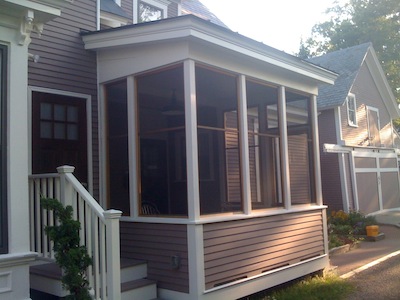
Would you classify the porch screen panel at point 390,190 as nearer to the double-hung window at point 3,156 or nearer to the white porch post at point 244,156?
the white porch post at point 244,156

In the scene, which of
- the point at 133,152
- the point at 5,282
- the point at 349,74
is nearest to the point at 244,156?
the point at 133,152

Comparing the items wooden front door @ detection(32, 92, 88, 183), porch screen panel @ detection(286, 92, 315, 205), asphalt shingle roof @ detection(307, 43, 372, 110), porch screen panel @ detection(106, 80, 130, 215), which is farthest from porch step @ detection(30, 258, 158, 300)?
asphalt shingle roof @ detection(307, 43, 372, 110)

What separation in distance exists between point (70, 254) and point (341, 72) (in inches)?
640

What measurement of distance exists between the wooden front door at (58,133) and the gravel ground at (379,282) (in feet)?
15.3

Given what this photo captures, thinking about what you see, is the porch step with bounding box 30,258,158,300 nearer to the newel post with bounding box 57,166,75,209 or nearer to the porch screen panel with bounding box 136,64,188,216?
the newel post with bounding box 57,166,75,209

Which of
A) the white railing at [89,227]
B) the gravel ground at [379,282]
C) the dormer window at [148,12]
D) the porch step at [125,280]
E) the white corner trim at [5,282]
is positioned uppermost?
the dormer window at [148,12]

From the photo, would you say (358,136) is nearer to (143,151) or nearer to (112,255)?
(143,151)

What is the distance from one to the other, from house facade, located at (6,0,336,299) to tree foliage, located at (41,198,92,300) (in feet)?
0.97

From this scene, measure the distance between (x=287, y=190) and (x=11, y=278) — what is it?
4536 mm

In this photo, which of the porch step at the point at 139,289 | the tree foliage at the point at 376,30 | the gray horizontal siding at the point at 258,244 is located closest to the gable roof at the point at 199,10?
the gray horizontal siding at the point at 258,244

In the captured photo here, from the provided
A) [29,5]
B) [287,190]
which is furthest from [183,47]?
[287,190]

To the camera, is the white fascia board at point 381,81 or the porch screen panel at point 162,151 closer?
the porch screen panel at point 162,151

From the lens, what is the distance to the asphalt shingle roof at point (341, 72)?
1667 centimetres

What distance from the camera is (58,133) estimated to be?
253 inches
